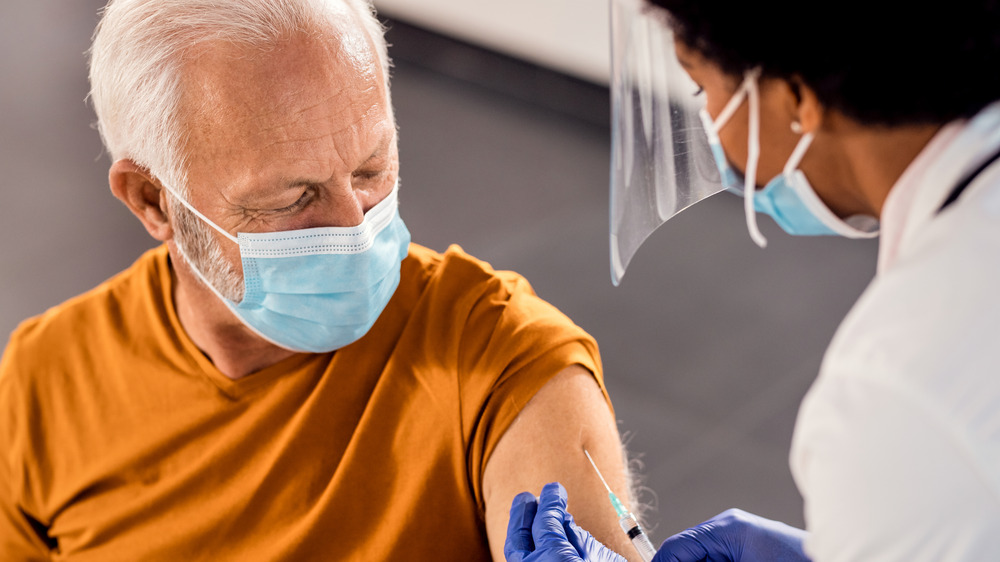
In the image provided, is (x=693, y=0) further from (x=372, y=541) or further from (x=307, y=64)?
(x=372, y=541)

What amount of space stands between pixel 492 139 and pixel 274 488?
134 inches

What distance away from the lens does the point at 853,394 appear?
2.71ft

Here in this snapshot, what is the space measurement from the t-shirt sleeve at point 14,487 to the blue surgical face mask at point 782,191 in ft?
4.35

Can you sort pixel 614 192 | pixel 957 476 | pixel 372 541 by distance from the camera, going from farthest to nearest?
pixel 372 541 < pixel 614 192 < pixel 957 476

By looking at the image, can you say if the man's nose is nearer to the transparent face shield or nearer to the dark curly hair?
the transparent face shield

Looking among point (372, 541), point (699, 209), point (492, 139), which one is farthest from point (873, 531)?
point (492, 139)

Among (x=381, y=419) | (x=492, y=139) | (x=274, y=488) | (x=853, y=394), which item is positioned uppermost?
(x=853, y=394)

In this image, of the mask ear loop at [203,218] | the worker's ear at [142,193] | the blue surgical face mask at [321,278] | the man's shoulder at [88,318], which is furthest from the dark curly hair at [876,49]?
the man's shoulder at [88,318]

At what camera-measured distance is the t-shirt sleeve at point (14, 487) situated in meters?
1.72

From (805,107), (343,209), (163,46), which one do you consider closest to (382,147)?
(343,209)

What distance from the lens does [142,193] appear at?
1.61 m

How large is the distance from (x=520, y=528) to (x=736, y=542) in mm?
308

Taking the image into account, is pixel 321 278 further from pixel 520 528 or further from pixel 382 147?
pixel 520 528

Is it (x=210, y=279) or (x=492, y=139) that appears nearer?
(x=210, y=279)
